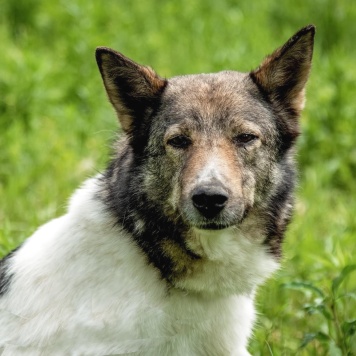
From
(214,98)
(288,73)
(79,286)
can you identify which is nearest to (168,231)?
(79,286)

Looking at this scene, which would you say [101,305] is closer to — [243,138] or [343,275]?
[243,138]

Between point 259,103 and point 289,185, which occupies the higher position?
point 259,103

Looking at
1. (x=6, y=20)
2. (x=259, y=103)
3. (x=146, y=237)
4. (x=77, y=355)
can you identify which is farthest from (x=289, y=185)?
(x=6, y=20)

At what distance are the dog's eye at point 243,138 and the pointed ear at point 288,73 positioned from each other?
1.20ft

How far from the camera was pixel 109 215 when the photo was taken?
4488 millimetres

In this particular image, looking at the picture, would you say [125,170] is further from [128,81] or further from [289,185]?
[289,185]

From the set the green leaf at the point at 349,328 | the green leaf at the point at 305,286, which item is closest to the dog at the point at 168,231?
the green leaf at the point at 305,286

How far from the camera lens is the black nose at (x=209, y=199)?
4023 millimetres

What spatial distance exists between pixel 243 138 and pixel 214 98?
0.85 feet

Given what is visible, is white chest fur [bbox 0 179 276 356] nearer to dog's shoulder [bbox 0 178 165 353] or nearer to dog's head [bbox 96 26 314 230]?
dog's shoulder [bbox 0 178 165 353]

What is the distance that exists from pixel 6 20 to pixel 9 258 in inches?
214

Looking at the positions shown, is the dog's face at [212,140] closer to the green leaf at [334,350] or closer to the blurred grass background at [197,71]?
the blurred grass background at [197,71]

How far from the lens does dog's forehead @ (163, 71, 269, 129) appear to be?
14.3ft

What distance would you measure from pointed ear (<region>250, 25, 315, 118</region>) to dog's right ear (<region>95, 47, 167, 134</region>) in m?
0.55
